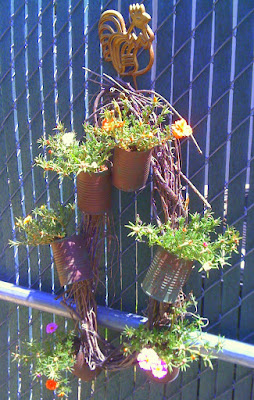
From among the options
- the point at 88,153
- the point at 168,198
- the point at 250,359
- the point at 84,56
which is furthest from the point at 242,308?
the point at 84,56

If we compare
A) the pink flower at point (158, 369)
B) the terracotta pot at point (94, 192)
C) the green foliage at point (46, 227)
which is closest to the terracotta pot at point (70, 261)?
the green foliage at point (46, 227)

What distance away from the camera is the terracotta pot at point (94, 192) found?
1433 mm

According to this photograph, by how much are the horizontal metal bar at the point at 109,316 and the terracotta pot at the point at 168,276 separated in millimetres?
320

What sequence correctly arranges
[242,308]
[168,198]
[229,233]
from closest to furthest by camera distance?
[229,233], [168,198], [242,308]

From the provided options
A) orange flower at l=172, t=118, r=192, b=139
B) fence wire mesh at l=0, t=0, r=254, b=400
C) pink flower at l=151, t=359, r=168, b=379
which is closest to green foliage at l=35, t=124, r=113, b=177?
orange flower at l=172, t=118, r=192, b=139

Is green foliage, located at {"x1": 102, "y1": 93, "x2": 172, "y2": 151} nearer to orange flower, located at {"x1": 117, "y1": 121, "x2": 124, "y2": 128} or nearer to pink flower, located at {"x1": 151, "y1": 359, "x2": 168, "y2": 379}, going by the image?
orange flower, located at {"x1": 117, "y1": 121, "x2": 124, "y2": 128}

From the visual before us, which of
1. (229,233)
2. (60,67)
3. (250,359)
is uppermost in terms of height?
(60,67)

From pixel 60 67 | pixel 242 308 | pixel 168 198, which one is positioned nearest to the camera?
pixel 168 198

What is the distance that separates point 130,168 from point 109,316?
28.5 inches

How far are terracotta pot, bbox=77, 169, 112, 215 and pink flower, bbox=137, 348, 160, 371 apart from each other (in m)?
0.53

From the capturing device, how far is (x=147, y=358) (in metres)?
1.38

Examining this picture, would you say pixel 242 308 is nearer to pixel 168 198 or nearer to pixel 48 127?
pixel 168 198

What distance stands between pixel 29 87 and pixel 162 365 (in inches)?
52.3

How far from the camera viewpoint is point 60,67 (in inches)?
69.1
